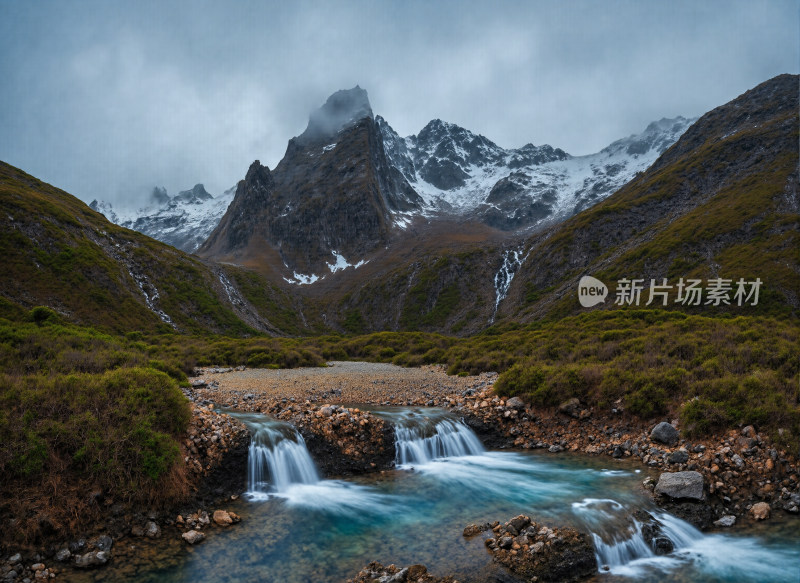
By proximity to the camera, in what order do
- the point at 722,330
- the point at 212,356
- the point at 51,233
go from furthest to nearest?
the point at 51,233 → the point at 212,356 → the point at 722,330

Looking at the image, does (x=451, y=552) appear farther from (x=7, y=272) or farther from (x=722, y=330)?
(x=7, y=272)

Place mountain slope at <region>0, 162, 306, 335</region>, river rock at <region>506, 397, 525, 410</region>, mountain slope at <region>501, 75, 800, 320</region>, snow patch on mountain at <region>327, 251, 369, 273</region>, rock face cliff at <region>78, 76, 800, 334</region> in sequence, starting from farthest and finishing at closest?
1. snow patch on mountain at <region>327, 251, 369, 273</region>
2. rock face cliff at <region>78, 76, 800, 334</region>
3. mountain slope at <region>501, 75, 800, 320</region>
4. mountain slope at <region>0, 162, 306, 335</region>
5. river rock at <region>506, 397, 525, 410</region>

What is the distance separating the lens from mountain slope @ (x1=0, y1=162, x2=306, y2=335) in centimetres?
5672

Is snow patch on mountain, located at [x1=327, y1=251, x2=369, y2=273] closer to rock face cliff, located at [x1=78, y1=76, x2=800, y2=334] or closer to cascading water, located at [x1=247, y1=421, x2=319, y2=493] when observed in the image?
rock face cliff, located at [x1=78, y1=76, x2=800, y2=334]

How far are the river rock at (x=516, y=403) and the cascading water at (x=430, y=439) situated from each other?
7.38 feet

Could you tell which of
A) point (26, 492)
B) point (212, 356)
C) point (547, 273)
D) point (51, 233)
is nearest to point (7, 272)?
point (51, 233)

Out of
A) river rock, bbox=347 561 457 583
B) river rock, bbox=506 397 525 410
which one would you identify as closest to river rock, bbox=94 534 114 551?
river rock, bbox=347 561 457 583

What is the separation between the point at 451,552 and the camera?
9211mm

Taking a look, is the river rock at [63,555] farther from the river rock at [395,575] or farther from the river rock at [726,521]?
the river rock at [726,521]

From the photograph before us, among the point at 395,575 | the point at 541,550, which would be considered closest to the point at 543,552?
the point at 541,550

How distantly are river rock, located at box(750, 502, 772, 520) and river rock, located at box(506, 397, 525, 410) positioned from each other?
325 inches

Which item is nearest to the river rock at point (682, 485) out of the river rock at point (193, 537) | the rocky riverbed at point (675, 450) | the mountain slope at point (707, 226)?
the rocky riverbed at point (675, 450)

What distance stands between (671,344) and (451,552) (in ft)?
57.8

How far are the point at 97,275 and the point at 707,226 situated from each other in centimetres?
10636
